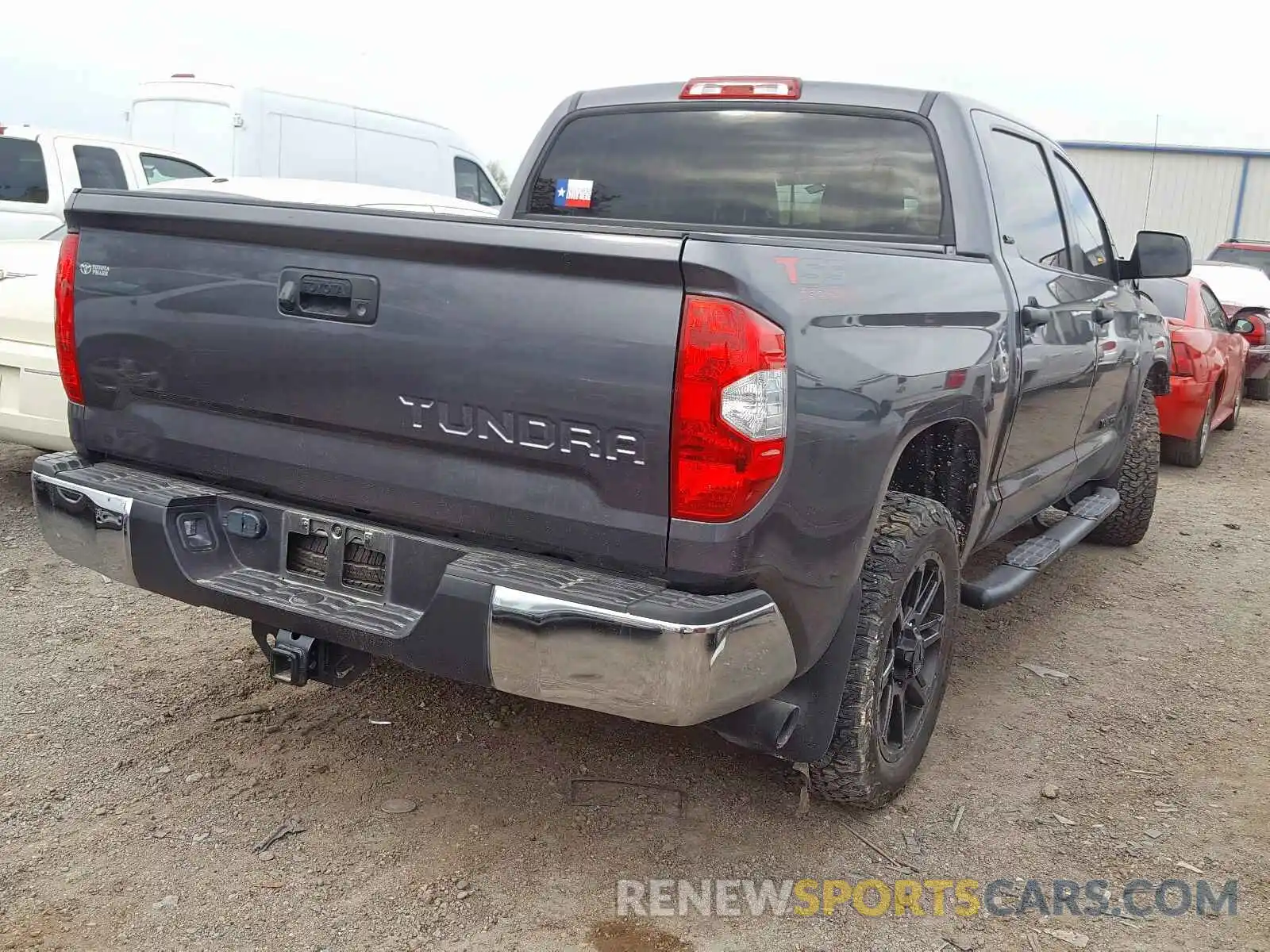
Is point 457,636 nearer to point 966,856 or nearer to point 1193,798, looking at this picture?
point 966,856

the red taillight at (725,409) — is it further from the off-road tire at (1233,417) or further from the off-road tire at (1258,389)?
the off-road tire at (1258,389)

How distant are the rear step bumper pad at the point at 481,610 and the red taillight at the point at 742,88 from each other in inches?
86.5

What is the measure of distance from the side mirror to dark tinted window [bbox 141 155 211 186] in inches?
298

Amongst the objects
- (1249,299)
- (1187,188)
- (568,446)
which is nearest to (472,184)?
(1249,299)

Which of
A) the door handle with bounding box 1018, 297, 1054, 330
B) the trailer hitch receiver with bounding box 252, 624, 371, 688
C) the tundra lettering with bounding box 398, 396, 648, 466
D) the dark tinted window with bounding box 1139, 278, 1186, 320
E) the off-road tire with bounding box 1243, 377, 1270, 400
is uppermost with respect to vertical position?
the door handle with bounding box 1018, 297, 1054, 330

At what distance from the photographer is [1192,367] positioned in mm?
8000

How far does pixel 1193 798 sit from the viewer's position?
130 inches

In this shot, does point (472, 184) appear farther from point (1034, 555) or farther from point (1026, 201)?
point (1034, 555)

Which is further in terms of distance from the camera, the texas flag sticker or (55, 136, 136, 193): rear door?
(55, 136, 136, 193): rear door

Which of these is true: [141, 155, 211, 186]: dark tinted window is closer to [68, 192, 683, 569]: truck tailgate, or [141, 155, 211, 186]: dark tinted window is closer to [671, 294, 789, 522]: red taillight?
[68, 192, 683, 569]: truck tailgate

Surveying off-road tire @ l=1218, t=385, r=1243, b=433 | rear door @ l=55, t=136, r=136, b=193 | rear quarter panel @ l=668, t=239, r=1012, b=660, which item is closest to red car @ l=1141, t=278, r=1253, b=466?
off-road tire @ l=1218, t=385, r=1243, b=433

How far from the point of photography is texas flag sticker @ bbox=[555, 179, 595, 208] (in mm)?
4273

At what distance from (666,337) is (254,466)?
1133 millimetres

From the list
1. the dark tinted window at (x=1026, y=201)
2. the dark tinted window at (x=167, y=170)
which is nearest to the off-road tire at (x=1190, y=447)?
the dark tinted window at (x=1026, y=201)
